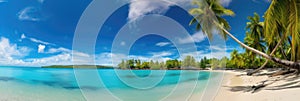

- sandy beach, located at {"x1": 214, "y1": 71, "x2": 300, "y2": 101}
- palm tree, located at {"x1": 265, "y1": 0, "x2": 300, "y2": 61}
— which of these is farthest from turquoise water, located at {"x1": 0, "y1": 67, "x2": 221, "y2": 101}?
palm tree, located at {"x1": 265, "y1": 0, "x2": 300, "y2": 61}

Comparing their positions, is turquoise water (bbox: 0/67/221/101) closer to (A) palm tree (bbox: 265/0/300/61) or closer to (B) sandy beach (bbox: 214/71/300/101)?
(B) sandy beach (bbox: 214/71/300/101)

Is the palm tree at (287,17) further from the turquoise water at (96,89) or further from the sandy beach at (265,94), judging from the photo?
the turquoise water at (96,89)

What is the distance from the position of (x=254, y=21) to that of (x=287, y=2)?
15.8m

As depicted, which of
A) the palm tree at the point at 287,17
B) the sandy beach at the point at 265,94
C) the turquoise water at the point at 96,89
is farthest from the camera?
the turquoise water at the point at 96,89

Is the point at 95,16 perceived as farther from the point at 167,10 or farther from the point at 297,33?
the point at 167,10

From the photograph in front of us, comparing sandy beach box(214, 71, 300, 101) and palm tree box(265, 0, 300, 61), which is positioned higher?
palm tree box(265, 0, 300, 61)

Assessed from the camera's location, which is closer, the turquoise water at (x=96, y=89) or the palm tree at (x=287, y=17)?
the palm tree at (x=287, y=17)

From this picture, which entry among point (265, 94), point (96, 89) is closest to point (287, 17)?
point (265, 94)

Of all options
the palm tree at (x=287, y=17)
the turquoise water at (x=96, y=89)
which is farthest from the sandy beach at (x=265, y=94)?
the turquoise water at (x=96, y=89)

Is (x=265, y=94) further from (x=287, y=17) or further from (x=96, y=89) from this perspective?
(x=96, y=89)

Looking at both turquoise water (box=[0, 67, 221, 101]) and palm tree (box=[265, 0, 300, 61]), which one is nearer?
palm tree (box=[265, 0, 300, 61])

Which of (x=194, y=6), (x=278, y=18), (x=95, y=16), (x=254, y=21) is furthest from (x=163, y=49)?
(x=95, y=16)

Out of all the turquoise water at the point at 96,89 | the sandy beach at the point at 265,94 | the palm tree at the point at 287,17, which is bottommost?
the turquoise water at the point at 96,89

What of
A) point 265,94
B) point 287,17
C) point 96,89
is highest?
point 287,17
